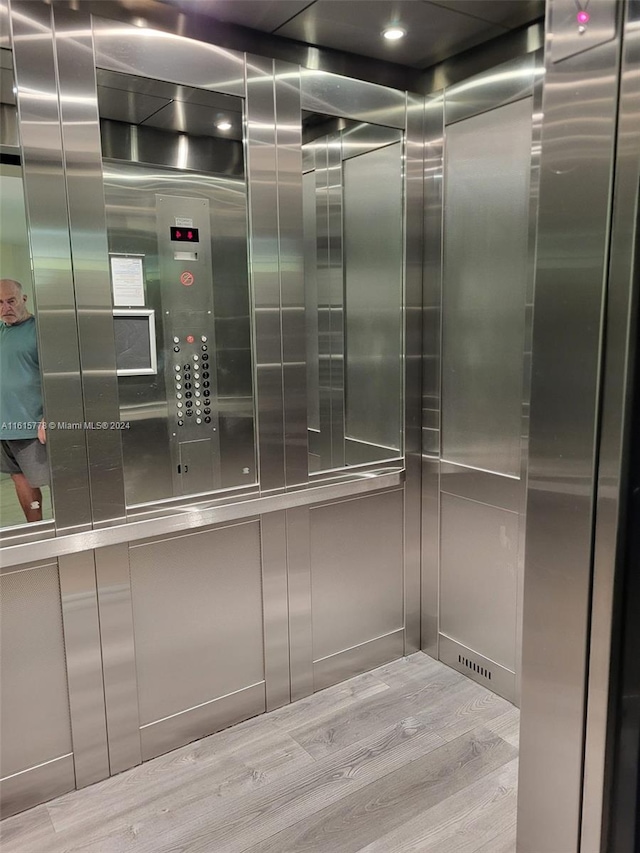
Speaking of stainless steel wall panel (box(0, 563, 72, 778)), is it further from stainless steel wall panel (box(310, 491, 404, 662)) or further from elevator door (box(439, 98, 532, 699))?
elevator door (box(439, 98, 532, 699))

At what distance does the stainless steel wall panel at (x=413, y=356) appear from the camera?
9.78ft

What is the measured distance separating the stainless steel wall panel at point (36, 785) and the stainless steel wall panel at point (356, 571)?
116cm

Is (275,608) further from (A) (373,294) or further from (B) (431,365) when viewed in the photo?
(A) (373,294)

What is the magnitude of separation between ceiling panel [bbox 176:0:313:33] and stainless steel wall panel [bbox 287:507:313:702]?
1.99m

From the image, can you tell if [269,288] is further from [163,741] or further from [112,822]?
[112,822]

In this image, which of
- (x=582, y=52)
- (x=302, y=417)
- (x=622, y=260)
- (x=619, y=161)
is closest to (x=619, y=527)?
(x=622, y=260)

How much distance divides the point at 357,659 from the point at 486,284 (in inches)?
76.6

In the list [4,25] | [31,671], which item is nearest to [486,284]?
[4,25]

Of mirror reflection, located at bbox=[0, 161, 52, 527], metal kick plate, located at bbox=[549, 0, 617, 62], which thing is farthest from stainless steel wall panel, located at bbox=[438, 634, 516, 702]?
metal kick plate, located at bbox=[549, 0, 617, 62]

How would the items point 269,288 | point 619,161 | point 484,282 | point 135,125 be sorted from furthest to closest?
point 484,282 → point 269,288 → point 135,125 → point 619,161

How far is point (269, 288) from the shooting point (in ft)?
8.66

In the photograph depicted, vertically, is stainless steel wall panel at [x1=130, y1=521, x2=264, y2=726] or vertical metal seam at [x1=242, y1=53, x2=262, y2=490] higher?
vertical metal seam at [x1=242, y1=53, x2=262, y2=490]

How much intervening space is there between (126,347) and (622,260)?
207 centimetres

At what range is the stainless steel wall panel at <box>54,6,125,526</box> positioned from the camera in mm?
2086
